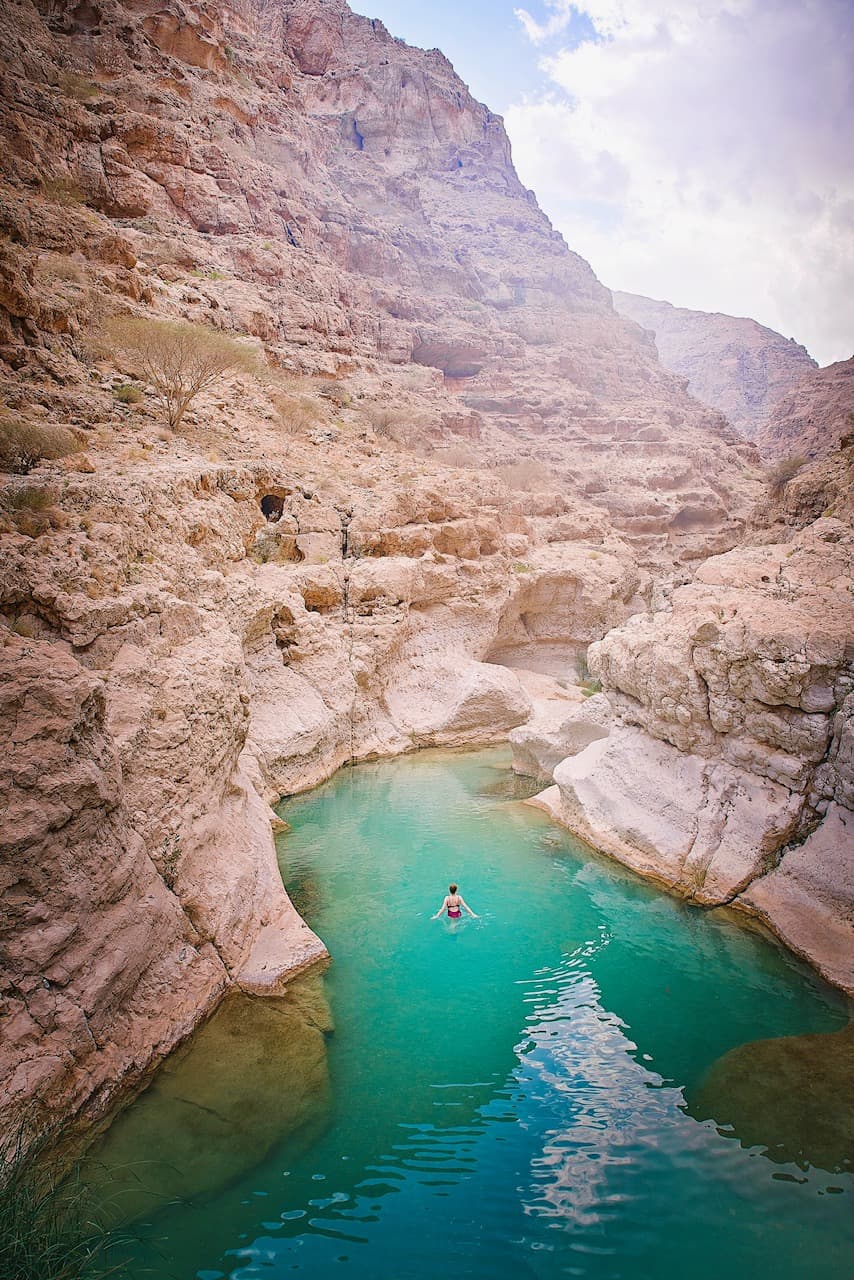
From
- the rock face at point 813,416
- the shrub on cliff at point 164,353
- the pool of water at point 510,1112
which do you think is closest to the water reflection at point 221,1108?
the pool of water at point 510,1112

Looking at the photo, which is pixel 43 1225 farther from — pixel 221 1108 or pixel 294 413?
pixel 294 413

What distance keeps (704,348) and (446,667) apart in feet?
322

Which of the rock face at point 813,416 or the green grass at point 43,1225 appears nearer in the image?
the green grass at point 43,1225

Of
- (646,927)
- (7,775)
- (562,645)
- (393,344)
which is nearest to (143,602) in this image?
(7,775)

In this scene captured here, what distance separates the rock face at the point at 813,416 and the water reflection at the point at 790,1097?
43.6m

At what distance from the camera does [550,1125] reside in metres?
4.83

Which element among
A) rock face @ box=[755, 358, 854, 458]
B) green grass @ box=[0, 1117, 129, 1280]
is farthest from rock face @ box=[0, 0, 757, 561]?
green grass @ box=[0, 1117, 129, 1280]

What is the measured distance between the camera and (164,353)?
14.6 m

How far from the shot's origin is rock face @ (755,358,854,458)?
42.8 metres

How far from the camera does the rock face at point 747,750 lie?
7.12 m

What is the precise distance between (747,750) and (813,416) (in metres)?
52.2

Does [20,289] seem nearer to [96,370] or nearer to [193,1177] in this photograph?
[96,370]

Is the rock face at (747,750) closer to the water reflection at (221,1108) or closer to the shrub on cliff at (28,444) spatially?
the water reflection at (221,1108)

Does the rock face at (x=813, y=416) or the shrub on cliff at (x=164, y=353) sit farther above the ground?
the rock face at (x=813, y=416)
